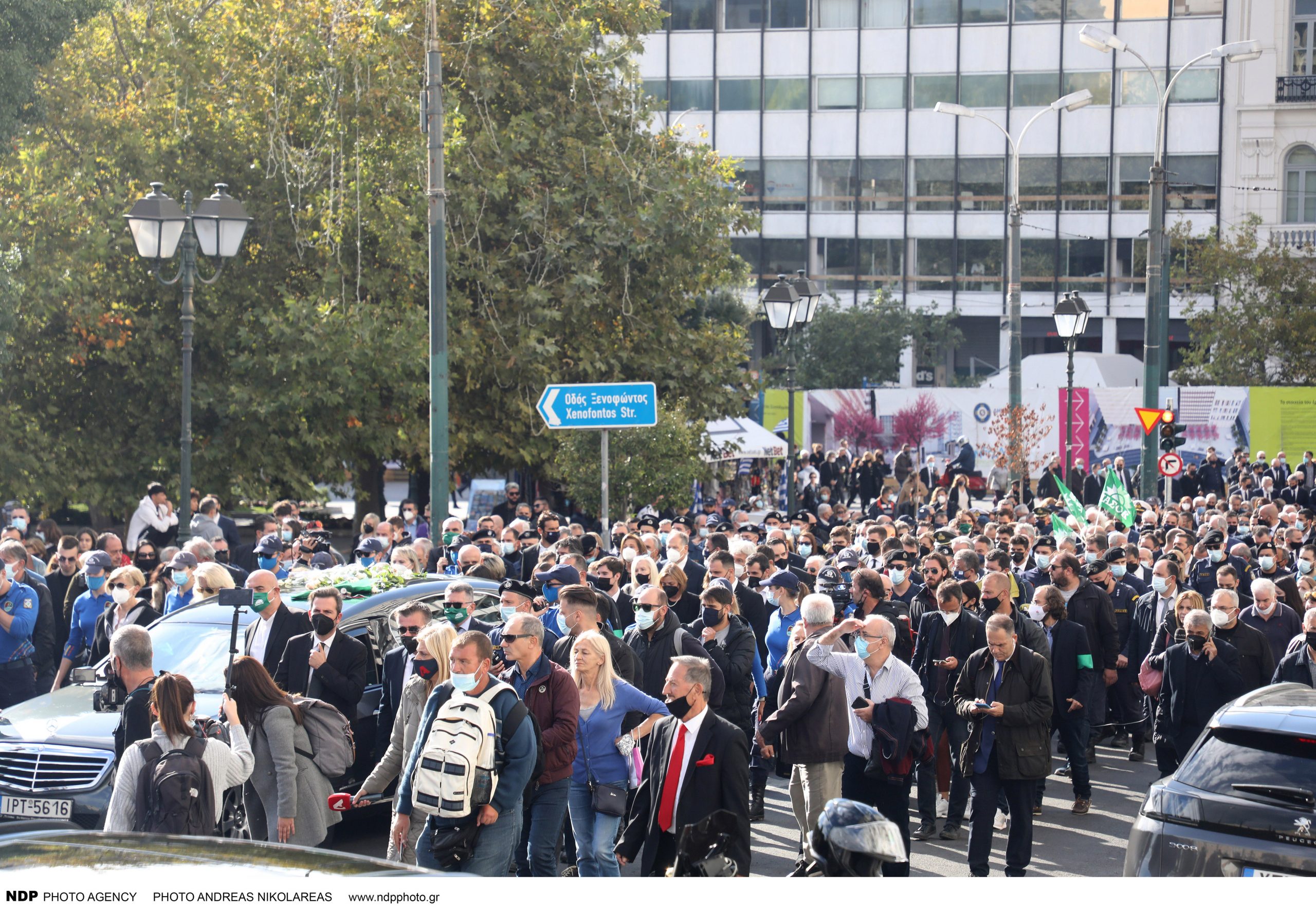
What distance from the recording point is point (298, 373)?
2152cm

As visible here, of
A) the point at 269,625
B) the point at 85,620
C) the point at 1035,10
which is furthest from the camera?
the point at 1035,10

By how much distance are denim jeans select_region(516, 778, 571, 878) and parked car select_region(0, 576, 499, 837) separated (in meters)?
1.64

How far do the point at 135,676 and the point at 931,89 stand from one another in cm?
5555

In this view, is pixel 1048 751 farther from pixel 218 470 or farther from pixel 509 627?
pixel 218 470

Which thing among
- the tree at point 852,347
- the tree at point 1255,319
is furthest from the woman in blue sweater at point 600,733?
the tree at point 852,347

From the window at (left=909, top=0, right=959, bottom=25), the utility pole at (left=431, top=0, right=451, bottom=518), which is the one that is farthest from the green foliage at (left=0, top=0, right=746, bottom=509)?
the window at (left=909, top=0, right=959, bottom=25)

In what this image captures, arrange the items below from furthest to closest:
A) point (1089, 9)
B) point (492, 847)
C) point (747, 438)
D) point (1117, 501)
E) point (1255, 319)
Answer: point (1089, 9) < point (1255, 319) < point (747, 438) < point (1117, 501) < point (492, 847)

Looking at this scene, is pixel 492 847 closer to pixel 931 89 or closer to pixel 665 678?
pixel 665 678

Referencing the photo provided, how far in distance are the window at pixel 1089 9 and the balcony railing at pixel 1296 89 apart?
6.95 m

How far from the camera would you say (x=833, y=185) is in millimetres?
60594

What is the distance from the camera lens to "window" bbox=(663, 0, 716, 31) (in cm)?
5994

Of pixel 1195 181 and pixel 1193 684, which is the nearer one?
pixel 1193 684

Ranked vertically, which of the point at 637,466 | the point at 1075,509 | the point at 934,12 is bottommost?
the point at 1075,509

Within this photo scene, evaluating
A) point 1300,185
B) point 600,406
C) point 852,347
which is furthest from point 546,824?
point 1300,185
